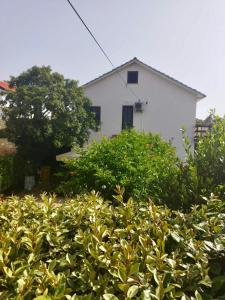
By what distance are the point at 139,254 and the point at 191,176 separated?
1.59 metres

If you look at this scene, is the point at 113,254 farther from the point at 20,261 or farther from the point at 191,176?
the point at 191,176

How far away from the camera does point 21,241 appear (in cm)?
216

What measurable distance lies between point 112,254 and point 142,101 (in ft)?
62.1

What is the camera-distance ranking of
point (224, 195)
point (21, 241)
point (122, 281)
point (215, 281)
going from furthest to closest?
point (224, 195)
point (21, 241)
point (215, 281)
point (122, 281)

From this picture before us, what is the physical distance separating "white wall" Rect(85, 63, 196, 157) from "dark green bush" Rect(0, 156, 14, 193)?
23.2ft

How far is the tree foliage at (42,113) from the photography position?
1445cm

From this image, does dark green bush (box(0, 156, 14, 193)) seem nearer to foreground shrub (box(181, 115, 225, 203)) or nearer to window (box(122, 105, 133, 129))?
window (box(122, 105, 133, 129))

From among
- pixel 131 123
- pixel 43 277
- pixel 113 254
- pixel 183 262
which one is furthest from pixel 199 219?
pixel 131 123

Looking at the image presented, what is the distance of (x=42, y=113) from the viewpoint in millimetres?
14656

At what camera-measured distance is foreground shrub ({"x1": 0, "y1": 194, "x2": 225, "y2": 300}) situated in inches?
67.0

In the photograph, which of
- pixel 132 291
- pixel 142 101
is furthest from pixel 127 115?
pixel 132 291

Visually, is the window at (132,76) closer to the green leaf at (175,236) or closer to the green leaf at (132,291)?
the green leaf at (175,236)

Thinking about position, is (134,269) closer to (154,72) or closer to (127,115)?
(127,115)

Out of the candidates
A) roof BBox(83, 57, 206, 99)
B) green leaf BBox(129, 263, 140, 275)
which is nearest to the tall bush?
green leaf BBox(129, 263, 140, 275)
